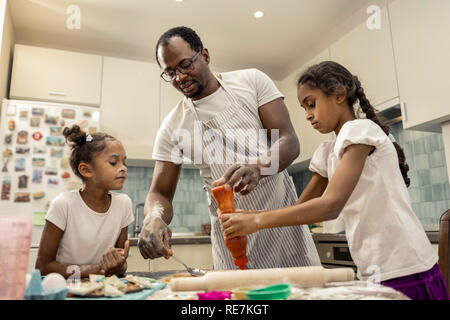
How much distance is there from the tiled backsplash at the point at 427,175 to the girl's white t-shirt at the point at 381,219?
1.65m

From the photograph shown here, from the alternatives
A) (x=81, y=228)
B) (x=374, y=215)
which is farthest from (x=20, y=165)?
(x=374, y=215)

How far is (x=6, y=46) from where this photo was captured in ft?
7.98

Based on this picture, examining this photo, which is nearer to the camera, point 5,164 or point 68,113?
point 5,164

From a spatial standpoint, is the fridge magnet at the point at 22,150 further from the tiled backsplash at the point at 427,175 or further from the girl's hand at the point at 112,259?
the tiled backsplash at the point at 427,175

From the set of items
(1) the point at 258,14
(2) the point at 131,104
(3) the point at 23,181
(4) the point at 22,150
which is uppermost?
(1) the point at 258,14

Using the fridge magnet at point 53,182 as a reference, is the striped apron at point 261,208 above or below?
below

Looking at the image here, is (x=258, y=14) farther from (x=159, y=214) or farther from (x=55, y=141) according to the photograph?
(x=159, y=214)

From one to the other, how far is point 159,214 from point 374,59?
1904 millimetres

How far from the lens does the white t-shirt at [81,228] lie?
122 cm

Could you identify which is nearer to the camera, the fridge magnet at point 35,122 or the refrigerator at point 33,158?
the refrigerator at point 33,158

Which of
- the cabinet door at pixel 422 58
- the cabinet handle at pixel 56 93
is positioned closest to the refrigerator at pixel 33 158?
the cabinet handle at pixel 56 93

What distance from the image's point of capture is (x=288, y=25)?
8.97 feet

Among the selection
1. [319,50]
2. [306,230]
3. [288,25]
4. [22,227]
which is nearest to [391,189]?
[306,230]
